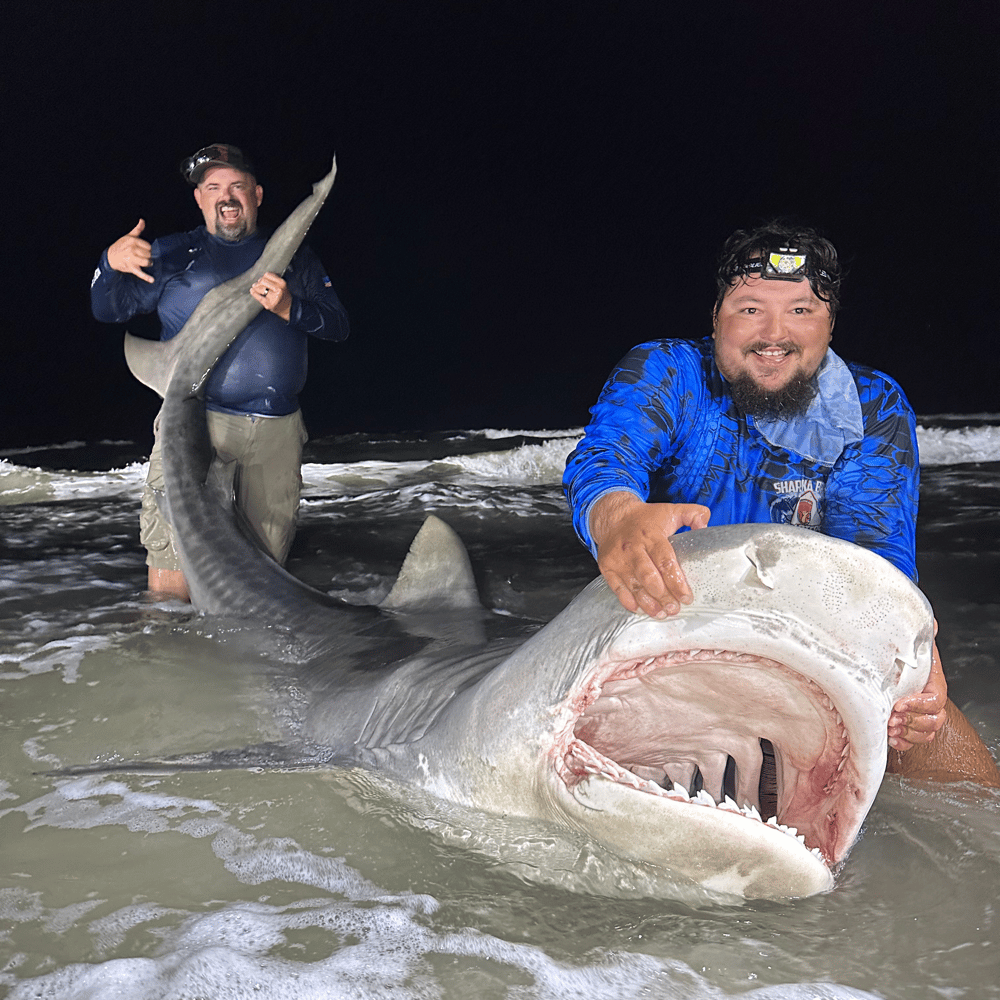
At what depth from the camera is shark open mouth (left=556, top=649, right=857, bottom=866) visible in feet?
4.95

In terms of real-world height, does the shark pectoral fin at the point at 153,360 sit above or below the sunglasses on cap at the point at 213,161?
below

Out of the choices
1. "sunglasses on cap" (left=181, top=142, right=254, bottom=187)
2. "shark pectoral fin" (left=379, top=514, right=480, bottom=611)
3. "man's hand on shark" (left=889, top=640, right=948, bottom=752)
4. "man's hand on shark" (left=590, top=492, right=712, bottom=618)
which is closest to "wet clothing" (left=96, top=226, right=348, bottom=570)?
"sunglasses on cap" (left=181, top=142, right=254, bottom=187)

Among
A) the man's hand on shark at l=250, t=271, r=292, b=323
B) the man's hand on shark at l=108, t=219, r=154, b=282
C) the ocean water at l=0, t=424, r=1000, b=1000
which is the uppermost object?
the man's hand on shark at l=108, t=219, r=154, b=282

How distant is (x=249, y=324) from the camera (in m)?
4.18

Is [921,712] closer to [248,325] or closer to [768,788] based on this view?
[768,788]

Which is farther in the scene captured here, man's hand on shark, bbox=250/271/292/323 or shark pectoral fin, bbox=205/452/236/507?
man's hand on shark, bbox=250/271/292/323

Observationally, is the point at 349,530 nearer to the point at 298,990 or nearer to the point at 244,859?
the point at 244,859

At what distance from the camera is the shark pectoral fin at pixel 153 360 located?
4121 mm

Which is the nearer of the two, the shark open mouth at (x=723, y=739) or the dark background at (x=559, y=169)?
the shark open mouth at (x=723, y=739)

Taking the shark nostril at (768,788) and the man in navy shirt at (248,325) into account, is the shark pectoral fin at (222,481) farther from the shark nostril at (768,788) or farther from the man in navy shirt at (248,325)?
the shark nostril at (768,788)

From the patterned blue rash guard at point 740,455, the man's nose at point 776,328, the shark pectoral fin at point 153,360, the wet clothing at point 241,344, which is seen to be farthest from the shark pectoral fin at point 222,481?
the man's nose at point 776,328

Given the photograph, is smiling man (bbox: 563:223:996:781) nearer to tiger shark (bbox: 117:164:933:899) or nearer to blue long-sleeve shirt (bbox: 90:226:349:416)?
tiger shark (bbox: 117:164:933:899)

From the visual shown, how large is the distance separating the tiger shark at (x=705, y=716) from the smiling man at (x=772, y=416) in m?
0.83

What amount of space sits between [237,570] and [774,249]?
2341 millimetres
